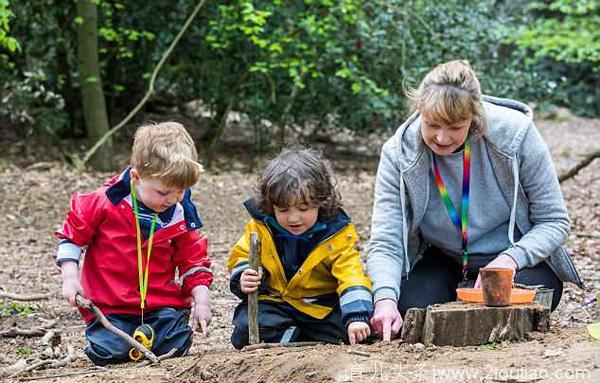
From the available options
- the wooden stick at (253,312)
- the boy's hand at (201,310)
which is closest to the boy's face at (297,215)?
the wooden stick at (253,312)

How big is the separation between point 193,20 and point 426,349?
27.1 feet

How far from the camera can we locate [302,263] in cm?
398

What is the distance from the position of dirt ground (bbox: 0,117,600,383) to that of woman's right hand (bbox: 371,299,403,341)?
9.7 inches

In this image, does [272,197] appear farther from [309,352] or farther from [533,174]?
[533,174]

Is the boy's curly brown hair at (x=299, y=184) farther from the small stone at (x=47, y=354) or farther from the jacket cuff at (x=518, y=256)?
the small stone at (x=47, y=354)

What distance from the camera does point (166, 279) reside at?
411 centimetres

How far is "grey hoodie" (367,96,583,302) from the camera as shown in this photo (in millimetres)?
3982

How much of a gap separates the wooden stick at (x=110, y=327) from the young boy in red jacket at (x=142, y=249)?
5 centimetres

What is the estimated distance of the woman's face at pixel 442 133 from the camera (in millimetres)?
3797

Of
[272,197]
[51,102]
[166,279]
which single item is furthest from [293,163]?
[51,102]

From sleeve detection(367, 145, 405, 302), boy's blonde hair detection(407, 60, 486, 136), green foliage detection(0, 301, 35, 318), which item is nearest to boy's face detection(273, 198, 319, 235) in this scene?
sleeve detection(367, 145, 405, 302)

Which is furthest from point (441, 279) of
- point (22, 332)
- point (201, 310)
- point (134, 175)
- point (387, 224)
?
point (22, 332)

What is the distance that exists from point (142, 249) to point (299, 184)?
74 cm

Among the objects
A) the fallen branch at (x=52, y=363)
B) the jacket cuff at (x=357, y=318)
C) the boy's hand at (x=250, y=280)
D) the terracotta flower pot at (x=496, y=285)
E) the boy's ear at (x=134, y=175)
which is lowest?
the fallen branch at (x=52, y=363)
